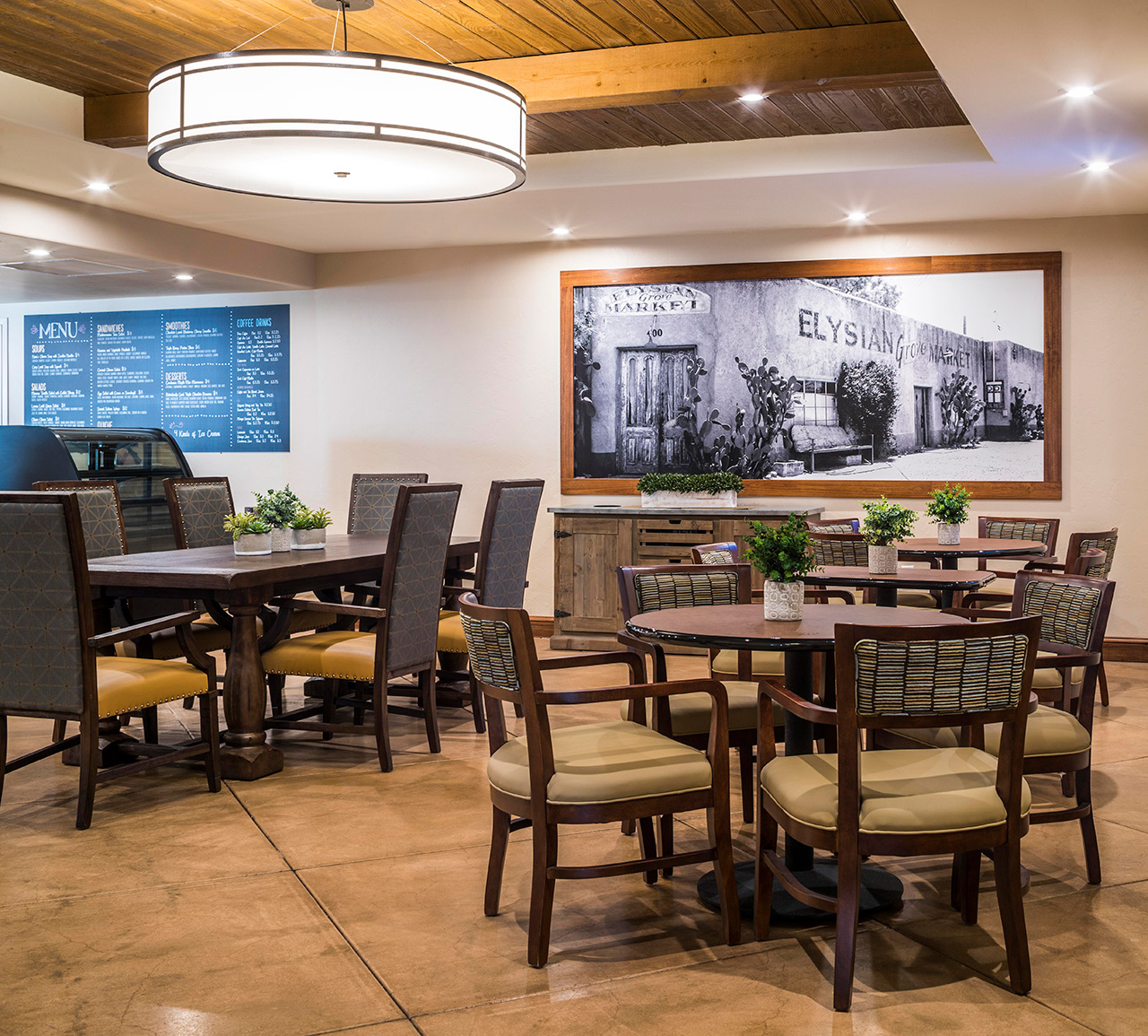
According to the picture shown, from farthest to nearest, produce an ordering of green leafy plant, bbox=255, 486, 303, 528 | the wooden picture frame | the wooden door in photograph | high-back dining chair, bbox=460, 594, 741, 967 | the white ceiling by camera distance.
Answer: the wooden door in photograph, the wooden picture frame, green leafy plant, bbox=255, 486, 303, 528, the white ceiling, high-back dining chair, bbox=460, 594, 741, 967

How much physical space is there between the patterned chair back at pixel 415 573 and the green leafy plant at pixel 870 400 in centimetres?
340

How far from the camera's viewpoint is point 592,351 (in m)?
7.82

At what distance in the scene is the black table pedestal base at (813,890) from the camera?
3.03 m

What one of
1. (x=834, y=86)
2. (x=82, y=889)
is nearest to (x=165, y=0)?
(x=834, y=86)

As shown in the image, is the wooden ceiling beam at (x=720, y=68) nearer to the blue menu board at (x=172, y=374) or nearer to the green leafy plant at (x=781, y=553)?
the green leafy plant at (x=781, y=553)

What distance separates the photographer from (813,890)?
3098mm

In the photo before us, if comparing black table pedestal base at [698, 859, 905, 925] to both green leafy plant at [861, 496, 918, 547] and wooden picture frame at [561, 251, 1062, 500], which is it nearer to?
green leafy plant at [861, 496, 918, 547]

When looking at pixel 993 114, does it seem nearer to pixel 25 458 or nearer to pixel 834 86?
pixel 834 86

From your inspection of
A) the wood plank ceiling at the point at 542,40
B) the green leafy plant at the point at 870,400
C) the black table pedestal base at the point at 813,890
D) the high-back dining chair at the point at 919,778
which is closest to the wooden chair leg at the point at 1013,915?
the high-back dining chair at the point at 919,778

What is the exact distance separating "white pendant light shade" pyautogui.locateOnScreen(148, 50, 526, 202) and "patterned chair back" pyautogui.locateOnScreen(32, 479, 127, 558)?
6.13 feet

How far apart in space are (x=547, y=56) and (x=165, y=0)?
156 cm

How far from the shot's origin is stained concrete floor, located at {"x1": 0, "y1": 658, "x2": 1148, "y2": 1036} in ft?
8.30

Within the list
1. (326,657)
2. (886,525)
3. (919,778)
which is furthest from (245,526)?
(919,778)

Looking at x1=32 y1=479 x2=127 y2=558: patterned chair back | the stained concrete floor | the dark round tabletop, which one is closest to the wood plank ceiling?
Answer: x1=32 y1=479 x2=127 y2=558: patterned chair back
